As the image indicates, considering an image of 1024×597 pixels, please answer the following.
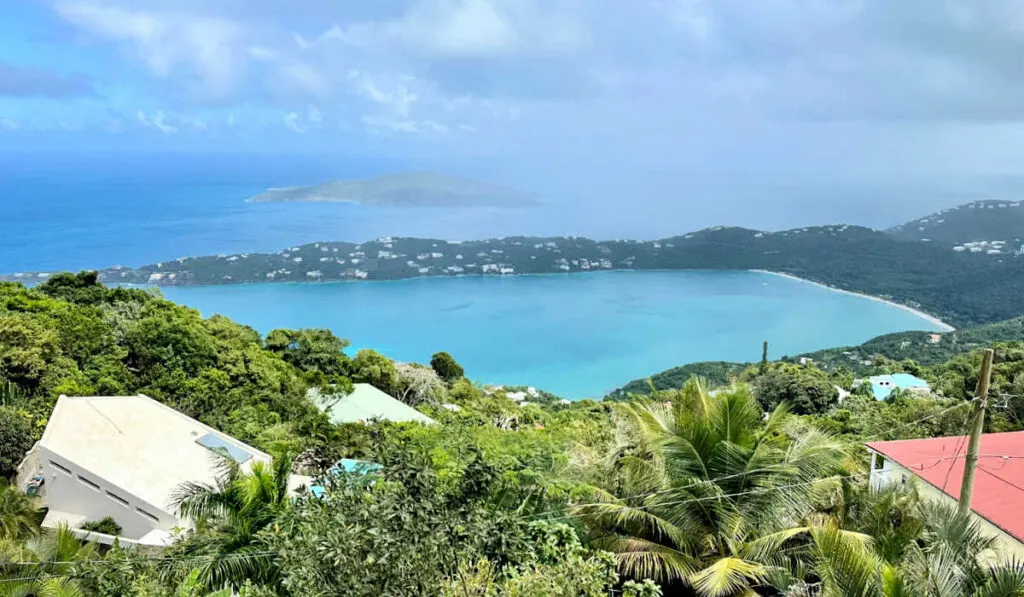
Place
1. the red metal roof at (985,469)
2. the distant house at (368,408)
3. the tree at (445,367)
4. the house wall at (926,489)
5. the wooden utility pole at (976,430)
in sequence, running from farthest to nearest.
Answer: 1. the tree at (445,367)
2. the distant house at (368,408)
3. the red metal roof at (985,469)
4. the house wall at (926,489)
5. the wooden utility pole at (976,430)

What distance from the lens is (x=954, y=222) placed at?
99562 millimetres

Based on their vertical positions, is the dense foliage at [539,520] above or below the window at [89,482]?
above

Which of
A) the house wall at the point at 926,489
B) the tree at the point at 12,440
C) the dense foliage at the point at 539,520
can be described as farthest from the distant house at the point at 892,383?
the tree at the point at 12,440

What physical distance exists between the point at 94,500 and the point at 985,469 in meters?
11.4

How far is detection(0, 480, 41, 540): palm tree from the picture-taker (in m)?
7.88

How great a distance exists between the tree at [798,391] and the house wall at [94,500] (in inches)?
817

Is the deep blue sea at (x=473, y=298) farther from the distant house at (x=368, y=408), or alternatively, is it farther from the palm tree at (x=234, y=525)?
the palm tree at (x=234, y=525)

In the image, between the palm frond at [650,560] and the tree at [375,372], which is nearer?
the palm frond at [650,560]

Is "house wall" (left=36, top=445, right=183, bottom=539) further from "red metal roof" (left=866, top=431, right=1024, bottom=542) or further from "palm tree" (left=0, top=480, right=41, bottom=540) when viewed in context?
"red metal roof" (left=866, top=431, right=1024, bottom=542)

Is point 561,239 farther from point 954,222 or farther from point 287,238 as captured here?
point 954,222

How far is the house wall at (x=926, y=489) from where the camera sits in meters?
6.24

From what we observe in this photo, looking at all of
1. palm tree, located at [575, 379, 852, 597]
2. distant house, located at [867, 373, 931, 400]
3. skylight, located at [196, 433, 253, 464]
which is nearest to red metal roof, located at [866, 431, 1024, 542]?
palm tree, located at [575, 379, 852, 597]

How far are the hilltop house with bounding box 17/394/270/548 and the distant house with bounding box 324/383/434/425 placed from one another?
4743 mm

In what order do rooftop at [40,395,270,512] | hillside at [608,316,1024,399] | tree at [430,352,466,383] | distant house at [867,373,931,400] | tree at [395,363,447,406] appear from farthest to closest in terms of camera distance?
1. hillside at [608,316,1024,399]
2. distant house at [867,373,931,400]
3. tree at [430,352,466,383]
4. tree at [395,363,447,406]
5. rooftop at [40,395,270,512]
